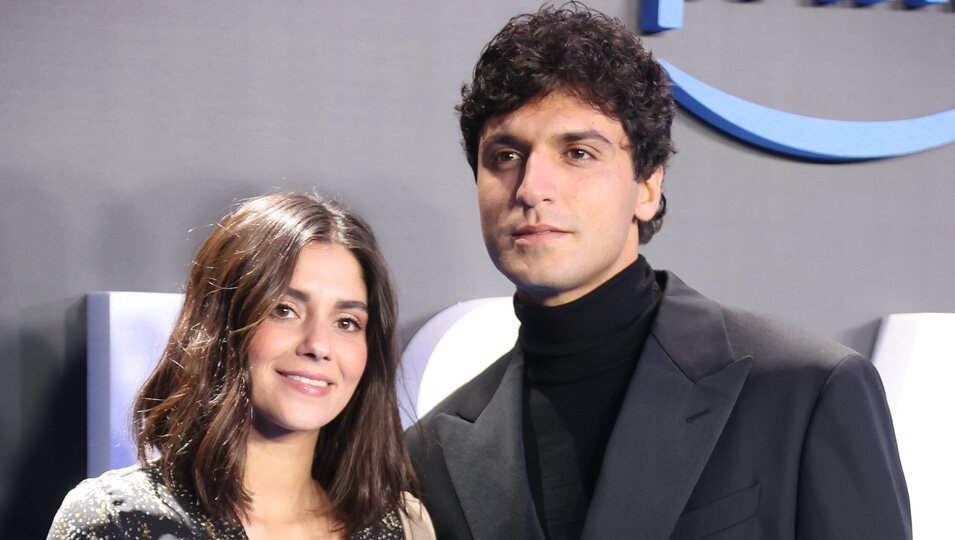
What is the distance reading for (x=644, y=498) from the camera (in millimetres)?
2123

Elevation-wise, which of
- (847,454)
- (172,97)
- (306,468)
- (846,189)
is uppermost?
(172,97)

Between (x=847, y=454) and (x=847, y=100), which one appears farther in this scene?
(x=847, y=100)

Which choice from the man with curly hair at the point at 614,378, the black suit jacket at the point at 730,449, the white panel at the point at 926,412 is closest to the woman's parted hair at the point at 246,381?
the man with curly hair at the point at 614,378

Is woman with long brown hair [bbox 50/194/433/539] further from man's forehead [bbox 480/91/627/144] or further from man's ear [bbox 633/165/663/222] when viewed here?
man's ear [bbox 633/165/663/222]

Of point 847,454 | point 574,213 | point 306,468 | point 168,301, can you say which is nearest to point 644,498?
point 847,454

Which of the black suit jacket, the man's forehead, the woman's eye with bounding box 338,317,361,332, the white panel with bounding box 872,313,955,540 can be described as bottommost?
the white panel with bounding box 872,313,955,540

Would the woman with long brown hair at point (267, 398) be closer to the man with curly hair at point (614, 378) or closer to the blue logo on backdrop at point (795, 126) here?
the man with curly hair at point (614, 378)

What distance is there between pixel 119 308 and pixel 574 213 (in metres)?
1.53

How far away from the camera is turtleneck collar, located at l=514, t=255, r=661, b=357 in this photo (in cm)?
231

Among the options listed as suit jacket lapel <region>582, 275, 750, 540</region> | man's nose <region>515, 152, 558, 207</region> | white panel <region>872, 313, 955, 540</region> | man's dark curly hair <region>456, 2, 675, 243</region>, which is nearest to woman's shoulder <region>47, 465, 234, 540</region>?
suit jacket lapel <region>582, 275, 750, 540</region>

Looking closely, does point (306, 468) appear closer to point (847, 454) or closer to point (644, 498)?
point (644, 498)

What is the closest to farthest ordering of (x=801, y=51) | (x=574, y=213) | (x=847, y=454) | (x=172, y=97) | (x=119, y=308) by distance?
(x=847, y=454)
(x=574, y=213)
(x=119, y=308)
(x=172, y=97)
(x=801, y=51)

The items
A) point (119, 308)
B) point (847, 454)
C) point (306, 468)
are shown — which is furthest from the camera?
point (119, 308)

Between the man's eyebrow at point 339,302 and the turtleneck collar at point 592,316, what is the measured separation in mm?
348
